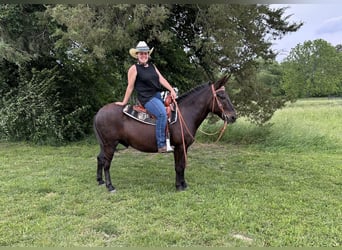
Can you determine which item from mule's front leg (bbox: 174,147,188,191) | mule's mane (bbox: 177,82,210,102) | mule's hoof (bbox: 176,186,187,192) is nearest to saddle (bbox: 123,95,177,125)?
mule's mane (bbox: 177,82,210,102)

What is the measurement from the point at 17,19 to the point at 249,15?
17.7 ft

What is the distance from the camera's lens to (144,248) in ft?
8.70

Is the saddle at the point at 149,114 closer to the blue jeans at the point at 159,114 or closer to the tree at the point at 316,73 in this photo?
the blue jeans at the point at 159,114

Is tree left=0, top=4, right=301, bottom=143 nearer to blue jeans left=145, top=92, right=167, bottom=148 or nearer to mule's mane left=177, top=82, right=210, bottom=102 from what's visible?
mule's mane left=177, top=82, right=210, bottom=102

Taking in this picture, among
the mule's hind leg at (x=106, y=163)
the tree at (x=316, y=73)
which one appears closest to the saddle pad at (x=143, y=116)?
the mule's hind leg at (x=106, y=163)

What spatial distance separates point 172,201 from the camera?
388 cm

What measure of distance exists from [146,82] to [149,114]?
43 centimetres

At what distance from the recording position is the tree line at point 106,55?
6.03 meters

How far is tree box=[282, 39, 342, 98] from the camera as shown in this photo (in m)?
33.0

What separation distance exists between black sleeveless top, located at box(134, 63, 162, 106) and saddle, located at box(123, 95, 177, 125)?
0.46 feet

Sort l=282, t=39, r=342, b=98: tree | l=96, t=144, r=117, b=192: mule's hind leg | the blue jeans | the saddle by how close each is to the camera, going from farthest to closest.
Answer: l=282, t=39, r=342, b=98: tree < l=96, t=144, r=117, b=192: mule's hind leg < the saddle < the blue jeans

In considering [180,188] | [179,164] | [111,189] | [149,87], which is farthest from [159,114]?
[111,189]

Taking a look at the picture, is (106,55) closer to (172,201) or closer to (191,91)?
(191,91)

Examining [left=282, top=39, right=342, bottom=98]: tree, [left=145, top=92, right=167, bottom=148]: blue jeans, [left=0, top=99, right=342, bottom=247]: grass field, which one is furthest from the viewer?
[left=282, top=39, right=342, bottom=98]: tree
